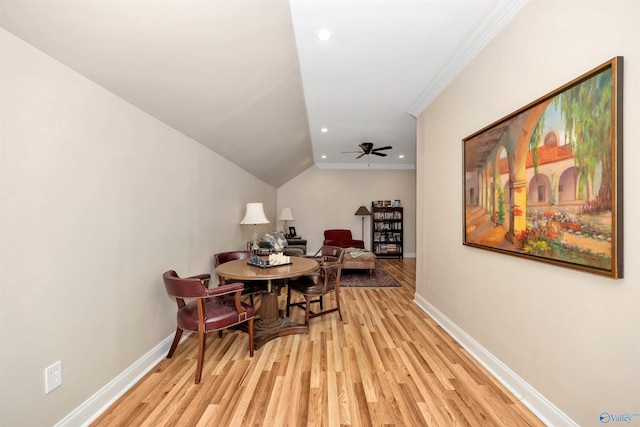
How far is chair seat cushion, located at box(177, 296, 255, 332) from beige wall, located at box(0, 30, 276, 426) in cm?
35

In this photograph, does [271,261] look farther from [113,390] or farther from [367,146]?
[367,146]

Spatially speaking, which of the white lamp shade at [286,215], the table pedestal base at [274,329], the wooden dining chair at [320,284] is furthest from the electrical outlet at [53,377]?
the white lamp shade at [286,215]

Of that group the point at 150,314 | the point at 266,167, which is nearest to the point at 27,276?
the point at 150,314

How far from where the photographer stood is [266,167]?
5758 mm

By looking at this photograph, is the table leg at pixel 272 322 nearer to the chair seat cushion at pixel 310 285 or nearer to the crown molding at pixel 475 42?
the chair seat cushion at pixel 310 285

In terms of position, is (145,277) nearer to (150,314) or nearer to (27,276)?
(150,314)

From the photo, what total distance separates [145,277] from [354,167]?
672 centimetres

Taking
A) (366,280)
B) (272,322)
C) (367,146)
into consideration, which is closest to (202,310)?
(272,322)

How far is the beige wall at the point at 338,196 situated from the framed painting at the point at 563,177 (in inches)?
239

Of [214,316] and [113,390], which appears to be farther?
[214,316]

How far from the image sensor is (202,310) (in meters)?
2.14

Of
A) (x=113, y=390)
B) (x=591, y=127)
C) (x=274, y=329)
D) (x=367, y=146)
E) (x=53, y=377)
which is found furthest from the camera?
(x=367, y=146)

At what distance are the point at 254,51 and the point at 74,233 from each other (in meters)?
1.81

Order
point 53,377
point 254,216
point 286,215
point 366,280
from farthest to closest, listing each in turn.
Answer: point 286,215
point 366,280
point 254,216
point 53,377
